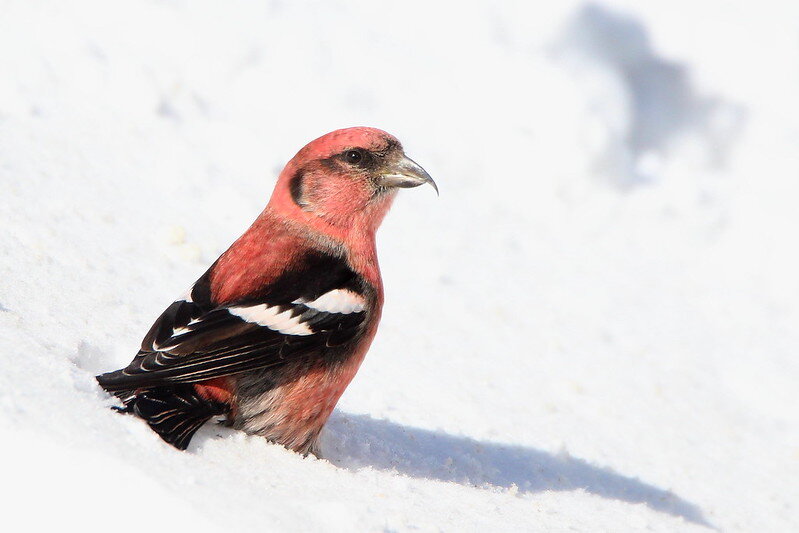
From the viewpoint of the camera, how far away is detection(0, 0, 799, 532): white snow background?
285cm

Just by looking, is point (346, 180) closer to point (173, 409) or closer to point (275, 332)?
point (275, 332)

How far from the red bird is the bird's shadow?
290mm

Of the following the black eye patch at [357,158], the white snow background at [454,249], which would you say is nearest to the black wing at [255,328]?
the white snow background at [454,249]

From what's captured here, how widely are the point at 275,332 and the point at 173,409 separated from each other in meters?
0.39

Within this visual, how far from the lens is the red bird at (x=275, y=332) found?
291cm

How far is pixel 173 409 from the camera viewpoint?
9.36 ft

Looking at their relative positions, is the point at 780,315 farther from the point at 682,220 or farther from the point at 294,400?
the point at 294,400

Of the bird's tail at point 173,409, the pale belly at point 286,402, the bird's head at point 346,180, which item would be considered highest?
the bird's head at point 346,180

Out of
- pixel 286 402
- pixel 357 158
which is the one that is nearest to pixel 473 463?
pixel 286 402

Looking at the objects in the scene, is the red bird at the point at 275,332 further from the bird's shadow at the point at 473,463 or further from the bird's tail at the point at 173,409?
the bird's shadow at the point at 473,463

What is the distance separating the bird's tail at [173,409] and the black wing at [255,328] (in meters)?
0.05

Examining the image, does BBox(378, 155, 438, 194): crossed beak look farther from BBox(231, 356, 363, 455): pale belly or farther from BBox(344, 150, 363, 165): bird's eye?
BBox(231, 356, 363, 455): pale belly

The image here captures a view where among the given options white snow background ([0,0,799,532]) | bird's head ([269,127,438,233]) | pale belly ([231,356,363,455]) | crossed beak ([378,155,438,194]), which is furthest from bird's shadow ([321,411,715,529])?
crossed beak ([378,155,438,194])

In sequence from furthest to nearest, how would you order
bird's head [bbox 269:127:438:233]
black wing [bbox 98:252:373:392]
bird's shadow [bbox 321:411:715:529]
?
1. bird's head [bbox 269:127:438:233]
2. bird's shadow [bbox 321:411:715:529]
3. black wing [bbox 98:252:373:392]
